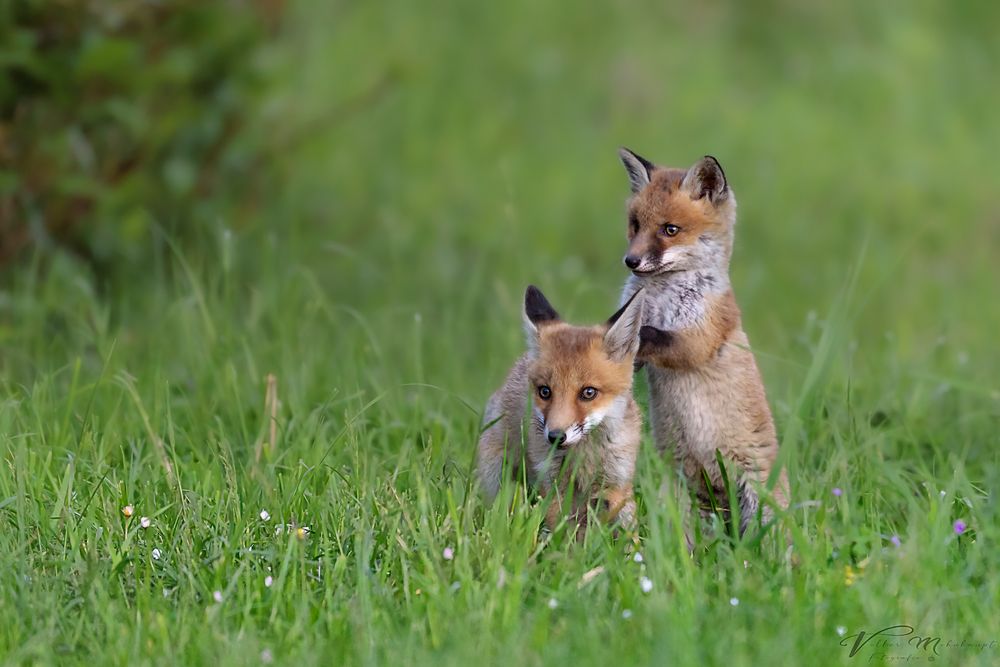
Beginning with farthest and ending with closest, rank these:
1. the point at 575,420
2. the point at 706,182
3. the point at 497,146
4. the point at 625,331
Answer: the point at 497,146 → the point at 706,182 → the point at 625,331 → the point at 575,420

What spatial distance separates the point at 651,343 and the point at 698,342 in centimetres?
20

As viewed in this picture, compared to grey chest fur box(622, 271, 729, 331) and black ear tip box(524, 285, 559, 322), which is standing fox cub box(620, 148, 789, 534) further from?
black ear tip box(524, 285, 559, 322)

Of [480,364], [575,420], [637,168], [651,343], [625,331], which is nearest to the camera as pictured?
[575,420]


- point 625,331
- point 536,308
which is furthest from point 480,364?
point 625,331

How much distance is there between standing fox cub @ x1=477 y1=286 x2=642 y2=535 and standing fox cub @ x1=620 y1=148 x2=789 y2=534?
0.21 m

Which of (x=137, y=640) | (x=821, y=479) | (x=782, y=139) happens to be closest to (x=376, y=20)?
(x=782, y=139)

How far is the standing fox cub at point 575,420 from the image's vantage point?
5.34 m

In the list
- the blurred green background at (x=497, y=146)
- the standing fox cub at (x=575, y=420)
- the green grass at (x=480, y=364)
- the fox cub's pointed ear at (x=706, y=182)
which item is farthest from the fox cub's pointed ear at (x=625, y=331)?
the blurred green background at (x=497, y=146)

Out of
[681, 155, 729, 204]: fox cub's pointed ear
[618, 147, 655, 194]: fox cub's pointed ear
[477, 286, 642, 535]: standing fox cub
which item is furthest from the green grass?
[618, 147, 655, 194]: fox cub's pointed ear

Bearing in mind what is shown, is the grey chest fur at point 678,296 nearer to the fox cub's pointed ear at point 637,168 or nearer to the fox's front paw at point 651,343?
the fox's front paw at point 651,343

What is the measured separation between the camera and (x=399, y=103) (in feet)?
43.9

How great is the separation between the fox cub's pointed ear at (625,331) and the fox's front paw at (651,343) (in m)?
0.17

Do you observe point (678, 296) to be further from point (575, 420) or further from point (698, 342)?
point (575, 420)

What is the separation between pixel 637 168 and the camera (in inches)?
236
